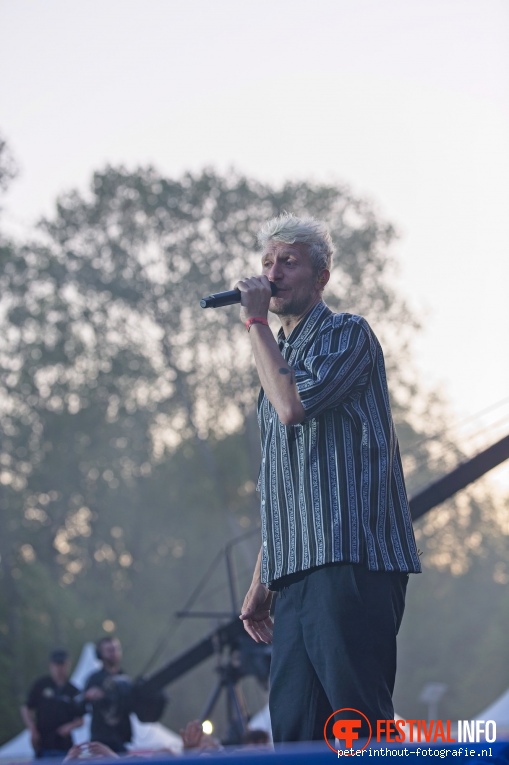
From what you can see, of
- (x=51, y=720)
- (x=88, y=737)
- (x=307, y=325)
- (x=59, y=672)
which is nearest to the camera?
(x=307, y=325)

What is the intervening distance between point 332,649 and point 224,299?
1015 millimetres

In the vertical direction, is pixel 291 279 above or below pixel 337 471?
above

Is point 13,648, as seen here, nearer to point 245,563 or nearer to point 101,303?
point 245,563

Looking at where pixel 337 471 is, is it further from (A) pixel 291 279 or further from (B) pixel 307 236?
(B) pixel 307 236

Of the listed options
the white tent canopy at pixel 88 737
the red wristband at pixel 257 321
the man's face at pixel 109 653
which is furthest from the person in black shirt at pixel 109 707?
the red wristband at pixel 257 321

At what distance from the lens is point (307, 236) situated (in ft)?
9.26

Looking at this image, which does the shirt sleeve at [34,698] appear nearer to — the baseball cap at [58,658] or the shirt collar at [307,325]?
the baseball cap at [58,658]

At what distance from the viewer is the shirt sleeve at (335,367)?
2.52m

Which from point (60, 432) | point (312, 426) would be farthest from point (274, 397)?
point (60, 432)

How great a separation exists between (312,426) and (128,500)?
1208 inches

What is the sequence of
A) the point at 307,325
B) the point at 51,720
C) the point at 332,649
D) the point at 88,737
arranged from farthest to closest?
1. the point at 88,737
2. the point at 51,720
3. the point at 307,325
4. the point at 332,649

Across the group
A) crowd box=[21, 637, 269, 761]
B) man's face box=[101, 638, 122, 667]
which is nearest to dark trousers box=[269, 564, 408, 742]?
crowd box=[21, 637, 269, 761]

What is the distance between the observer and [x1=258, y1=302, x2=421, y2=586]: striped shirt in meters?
2.47

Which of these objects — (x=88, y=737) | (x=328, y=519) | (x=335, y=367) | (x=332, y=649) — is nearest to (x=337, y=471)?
→ (x=328, y=519)
